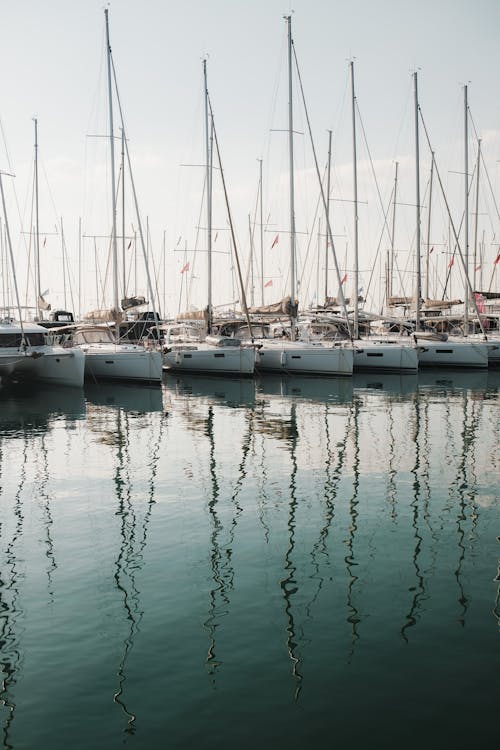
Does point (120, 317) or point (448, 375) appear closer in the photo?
point (120, 317)

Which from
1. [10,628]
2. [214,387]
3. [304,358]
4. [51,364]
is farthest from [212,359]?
[10,628]

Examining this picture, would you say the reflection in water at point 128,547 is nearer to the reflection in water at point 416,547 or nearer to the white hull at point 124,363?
the reflection in water at point 416,547

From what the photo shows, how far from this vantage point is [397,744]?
5988 mm

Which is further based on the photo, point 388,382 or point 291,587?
point 388,382

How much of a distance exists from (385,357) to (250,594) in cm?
3155

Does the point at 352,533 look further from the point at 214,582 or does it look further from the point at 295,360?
the point at 295,360

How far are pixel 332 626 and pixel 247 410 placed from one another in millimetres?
18351

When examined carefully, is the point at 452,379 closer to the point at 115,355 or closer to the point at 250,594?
the point at 115,355

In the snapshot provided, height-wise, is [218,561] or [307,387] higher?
[307,387]

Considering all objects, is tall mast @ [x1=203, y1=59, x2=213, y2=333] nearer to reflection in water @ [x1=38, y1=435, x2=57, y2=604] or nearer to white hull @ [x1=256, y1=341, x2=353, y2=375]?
white hull @ [x1=256, y1=341, x2=353, y2=375]

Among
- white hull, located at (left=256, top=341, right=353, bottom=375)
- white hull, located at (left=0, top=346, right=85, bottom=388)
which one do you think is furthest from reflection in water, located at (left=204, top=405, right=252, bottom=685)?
white hull, located at (left=256, top=341, right=353, bottom=375)

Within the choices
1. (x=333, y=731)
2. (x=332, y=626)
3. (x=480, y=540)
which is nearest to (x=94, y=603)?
(x=332, y=626)

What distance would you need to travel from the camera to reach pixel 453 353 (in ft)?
137

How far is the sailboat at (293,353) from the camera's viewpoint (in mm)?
37250
